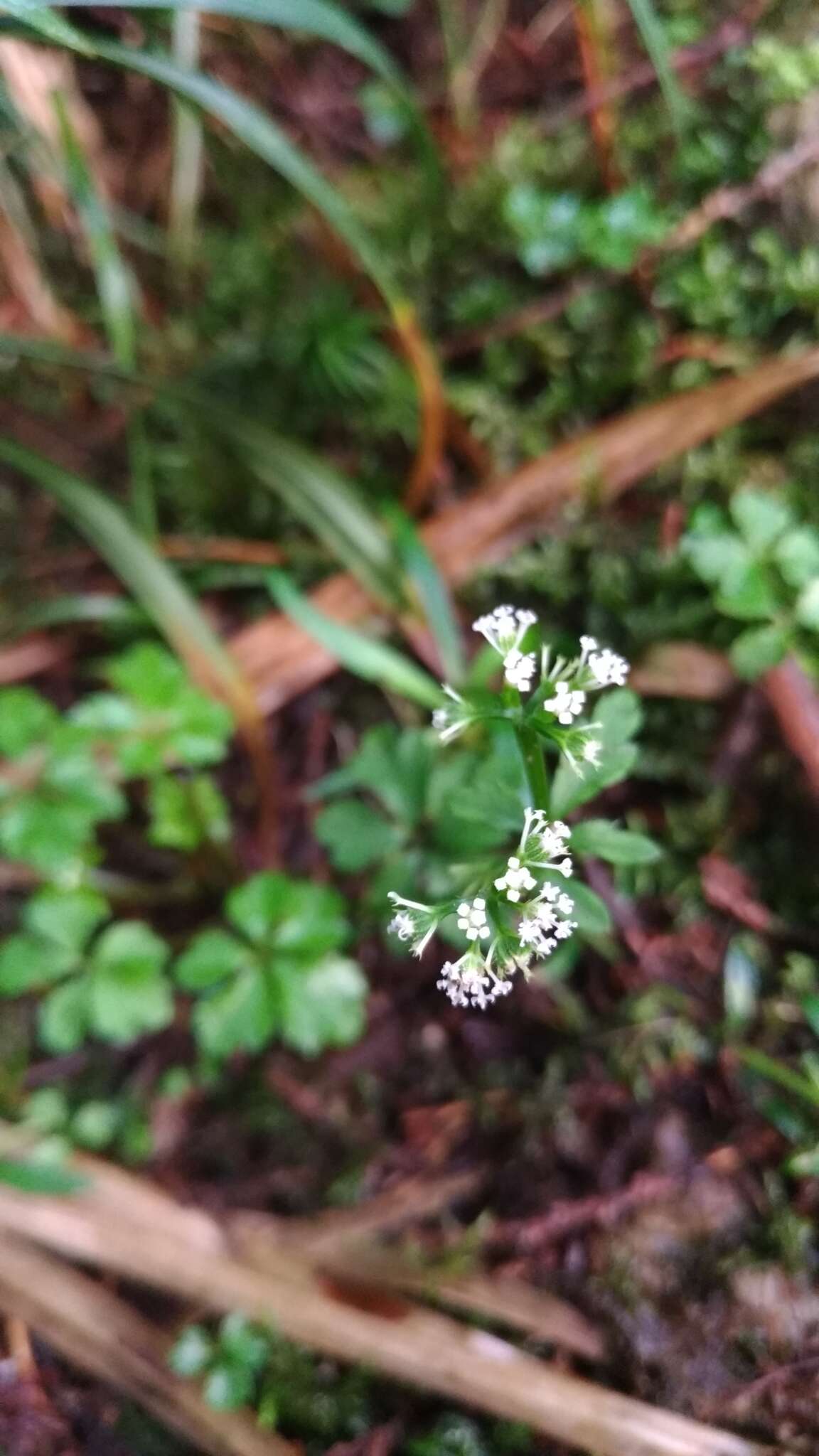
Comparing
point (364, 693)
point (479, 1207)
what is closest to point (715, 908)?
point (479, 1207)

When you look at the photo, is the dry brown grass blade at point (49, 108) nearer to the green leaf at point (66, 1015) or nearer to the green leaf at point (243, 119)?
the green leaf at point (243, 119)

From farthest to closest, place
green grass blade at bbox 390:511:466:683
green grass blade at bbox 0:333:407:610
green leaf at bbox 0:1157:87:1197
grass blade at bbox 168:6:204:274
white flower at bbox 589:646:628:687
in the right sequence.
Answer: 1. grass blade at bbox 168:6:204:274
2. green grass blade at bbox 0:333:407:610
3. green grass blade at bbox 390:511:466:683
4. green leaf at bbox 0:1157:87:1197
5. white flower at bbox 589:646:628:687

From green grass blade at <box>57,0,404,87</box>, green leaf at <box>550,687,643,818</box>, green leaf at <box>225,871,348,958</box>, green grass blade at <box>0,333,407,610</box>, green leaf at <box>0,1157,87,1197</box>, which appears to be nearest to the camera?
green leaf at <box>550,687,643,818</box>

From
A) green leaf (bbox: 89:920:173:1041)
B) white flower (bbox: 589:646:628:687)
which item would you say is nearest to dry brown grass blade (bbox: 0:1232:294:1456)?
green leaf (bbox: 89:920:173:1041)

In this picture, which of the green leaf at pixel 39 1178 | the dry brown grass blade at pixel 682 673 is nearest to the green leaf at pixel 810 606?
the dry brown grass blade at pixel 682 673

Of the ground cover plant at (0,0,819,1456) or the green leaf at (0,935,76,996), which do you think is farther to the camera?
the green leaf at (0,935,76,996)

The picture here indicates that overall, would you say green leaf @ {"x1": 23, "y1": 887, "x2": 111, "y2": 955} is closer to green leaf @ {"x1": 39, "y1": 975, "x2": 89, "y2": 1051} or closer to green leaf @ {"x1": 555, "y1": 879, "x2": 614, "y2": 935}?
green leaf @ {"x1": 39, "y1": 975, "x2": 89, "y2": 1051}

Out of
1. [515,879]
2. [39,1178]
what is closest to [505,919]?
[515,879]

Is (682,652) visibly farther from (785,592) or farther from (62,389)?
(62,389)
